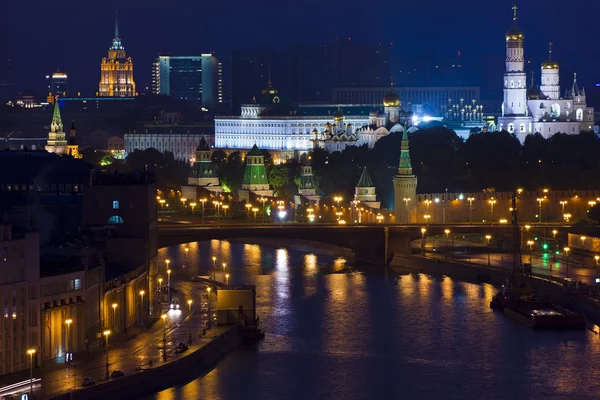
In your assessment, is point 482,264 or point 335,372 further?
point 482,264

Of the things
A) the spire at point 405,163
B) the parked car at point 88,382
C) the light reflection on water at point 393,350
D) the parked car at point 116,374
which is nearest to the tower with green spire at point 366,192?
the spire at point 405,163

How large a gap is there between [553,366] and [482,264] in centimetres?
1387

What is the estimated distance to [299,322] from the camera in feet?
124

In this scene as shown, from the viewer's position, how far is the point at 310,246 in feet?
178

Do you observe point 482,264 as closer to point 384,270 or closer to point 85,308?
point 384,270

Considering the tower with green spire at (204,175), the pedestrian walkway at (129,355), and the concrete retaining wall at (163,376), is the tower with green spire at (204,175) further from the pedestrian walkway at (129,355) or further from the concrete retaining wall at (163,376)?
the concrete retaining wall at (163,376)

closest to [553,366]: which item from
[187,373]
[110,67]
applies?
[187,373]

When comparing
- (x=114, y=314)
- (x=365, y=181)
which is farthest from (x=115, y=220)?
(x=365, y=181)

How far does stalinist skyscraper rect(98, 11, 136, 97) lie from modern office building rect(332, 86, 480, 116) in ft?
59.5

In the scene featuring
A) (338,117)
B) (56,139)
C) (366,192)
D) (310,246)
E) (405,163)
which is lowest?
(310,246)

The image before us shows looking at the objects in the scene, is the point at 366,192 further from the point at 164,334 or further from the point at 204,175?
the point at 164,334

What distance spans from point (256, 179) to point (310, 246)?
16350mm

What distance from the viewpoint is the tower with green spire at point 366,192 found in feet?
201

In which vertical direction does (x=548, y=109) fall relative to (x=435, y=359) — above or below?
above
